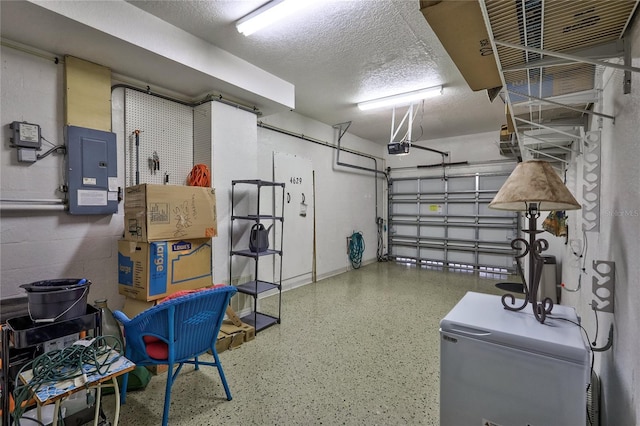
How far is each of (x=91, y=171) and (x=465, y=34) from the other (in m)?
2.92

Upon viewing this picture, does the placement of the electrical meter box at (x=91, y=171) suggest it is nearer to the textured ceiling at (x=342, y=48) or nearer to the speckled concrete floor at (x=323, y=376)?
the textured ceiling at (x=342, y=48)

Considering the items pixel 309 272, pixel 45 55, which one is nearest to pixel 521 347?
pixel 45 55

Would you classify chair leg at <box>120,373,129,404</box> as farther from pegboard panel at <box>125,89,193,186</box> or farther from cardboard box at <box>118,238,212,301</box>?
pegboard panel at <box>125,89,193,186</box>

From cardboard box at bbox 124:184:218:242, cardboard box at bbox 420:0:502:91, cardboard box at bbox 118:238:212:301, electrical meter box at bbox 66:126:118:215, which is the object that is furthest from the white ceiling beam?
cardboard box at bbox 420:0:502:91

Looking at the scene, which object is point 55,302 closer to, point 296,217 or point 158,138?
point 158,138

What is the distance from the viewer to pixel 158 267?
7.93ft

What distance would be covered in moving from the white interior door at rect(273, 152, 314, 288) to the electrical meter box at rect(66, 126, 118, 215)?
216 centimetres

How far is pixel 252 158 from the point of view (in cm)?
363

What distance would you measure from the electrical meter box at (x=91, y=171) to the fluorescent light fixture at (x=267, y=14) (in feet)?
5.05

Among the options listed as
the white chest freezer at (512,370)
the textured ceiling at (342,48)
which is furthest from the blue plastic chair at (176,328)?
the textured ceiling at (342,48)

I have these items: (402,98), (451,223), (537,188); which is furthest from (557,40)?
(451,223)

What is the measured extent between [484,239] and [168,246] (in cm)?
610

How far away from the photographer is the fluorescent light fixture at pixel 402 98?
3.77 metres

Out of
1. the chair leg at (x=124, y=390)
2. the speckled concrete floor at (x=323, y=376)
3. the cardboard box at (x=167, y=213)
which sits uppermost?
the cardboard box at (x=167, y=213)
